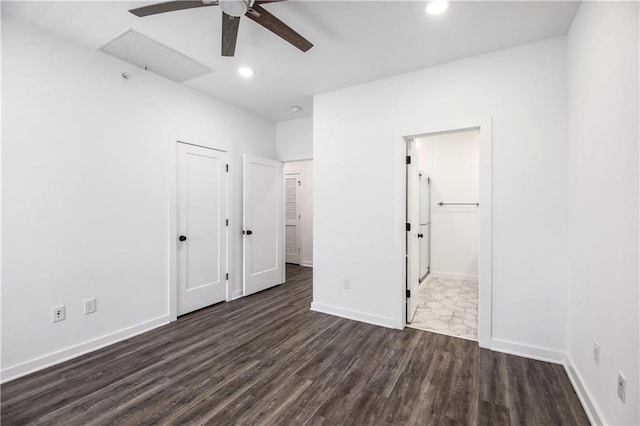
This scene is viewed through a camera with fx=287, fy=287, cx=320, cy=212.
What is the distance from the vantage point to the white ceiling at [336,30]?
2.07 metres

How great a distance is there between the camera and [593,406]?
1.70m

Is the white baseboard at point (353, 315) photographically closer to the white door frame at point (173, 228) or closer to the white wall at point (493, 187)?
the white wall at point (493, 187)

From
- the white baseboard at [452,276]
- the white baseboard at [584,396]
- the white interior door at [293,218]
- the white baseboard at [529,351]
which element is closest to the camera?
the white baseboard at [584,396]

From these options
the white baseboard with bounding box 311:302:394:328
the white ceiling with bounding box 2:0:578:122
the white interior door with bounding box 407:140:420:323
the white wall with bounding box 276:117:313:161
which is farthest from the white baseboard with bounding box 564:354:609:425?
the white wall with bounding box 276:117:313:161

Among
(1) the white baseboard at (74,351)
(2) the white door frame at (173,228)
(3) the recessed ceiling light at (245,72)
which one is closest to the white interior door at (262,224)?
(2) the white door frame at (173,228)

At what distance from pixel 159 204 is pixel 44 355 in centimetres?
157

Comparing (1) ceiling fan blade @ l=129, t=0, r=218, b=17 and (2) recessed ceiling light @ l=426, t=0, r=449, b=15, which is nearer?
(1) ceiling fan blade @ l=129, t=0, r=218, b=17

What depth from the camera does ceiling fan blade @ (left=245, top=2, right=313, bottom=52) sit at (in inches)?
72.5

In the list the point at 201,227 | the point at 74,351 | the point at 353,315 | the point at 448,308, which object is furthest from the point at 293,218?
the point at 74,351

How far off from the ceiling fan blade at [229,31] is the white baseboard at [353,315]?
112 inches

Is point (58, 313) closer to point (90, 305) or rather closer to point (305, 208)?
point (90, 305)

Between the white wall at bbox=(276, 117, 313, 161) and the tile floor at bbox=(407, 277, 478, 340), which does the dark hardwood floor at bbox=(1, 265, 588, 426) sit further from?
the white wall at bbox=(276, 117, 313, 161)

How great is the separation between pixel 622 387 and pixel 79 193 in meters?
3.90

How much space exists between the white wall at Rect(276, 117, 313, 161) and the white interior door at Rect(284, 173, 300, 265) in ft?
6.02
